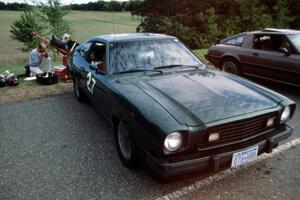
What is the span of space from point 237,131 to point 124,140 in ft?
4.09

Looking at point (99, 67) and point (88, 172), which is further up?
point (99, 67)

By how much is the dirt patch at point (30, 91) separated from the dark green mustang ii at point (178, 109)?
7.96ft

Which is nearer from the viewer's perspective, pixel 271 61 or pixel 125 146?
pixel 125 146

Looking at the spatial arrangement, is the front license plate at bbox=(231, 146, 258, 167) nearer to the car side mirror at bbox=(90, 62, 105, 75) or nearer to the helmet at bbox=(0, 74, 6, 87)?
the car side mirror at bbox=(90, 62, 105, 75)

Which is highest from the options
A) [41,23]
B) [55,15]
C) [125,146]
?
[55,15]

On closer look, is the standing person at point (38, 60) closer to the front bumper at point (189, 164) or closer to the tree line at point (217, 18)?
the front bumper at point (189, 164)

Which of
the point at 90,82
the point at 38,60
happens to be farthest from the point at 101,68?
the point at 38,60

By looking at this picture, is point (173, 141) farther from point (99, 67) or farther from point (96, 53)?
point (96, 53)

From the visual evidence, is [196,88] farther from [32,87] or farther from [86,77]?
[32,87]

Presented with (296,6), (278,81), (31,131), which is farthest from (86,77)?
(296,6)

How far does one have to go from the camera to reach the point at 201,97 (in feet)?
9.29

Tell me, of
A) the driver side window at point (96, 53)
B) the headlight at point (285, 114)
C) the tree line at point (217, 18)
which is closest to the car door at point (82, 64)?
the driver side window at point (96, 53)

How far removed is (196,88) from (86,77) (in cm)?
195

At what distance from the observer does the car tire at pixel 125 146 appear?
2869mm
